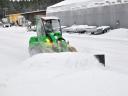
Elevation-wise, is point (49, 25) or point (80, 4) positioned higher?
point (80, 4)

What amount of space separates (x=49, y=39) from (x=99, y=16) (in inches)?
935

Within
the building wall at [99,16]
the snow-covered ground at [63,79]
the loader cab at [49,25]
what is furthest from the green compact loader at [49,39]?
the building wall at [99,16]

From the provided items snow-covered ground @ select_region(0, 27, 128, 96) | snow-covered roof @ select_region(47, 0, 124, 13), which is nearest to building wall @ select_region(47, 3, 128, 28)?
snow-covered roof @ select_region(47, 0, 124, 13)

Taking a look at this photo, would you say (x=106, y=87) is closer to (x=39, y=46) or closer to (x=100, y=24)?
(x=39, y=46)

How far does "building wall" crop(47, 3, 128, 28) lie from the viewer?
3409 cm

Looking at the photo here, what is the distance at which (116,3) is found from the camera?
34.8 metres

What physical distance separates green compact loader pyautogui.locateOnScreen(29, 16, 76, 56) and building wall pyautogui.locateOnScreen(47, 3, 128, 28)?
19.4 metres

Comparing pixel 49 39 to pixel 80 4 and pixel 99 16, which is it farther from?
pixel 80 4

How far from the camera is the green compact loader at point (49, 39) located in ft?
44.7

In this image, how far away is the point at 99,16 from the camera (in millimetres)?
37625

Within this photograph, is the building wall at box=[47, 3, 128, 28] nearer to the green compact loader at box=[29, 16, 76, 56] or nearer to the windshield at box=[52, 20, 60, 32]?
the windshield at box=[52, 20, 60, 32]

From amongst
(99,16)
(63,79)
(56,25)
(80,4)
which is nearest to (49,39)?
(56,25)

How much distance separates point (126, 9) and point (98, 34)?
391 centimetres

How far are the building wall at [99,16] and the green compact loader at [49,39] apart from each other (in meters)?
19.4
